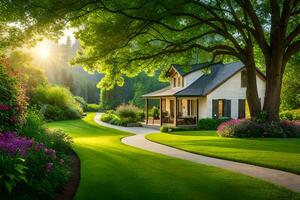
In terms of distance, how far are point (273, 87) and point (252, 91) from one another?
1.32 metres

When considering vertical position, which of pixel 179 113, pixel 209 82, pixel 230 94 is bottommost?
pixel 179 113

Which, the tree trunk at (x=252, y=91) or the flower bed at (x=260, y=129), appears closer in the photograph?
the flower bed at (x=260, y=129)

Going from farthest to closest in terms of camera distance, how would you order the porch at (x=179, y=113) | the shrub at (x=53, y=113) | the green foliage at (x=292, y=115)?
the shrub at (x=53, y=113) → the porch at (x=179, y=113) → the green foliage at (x=292, y=115)

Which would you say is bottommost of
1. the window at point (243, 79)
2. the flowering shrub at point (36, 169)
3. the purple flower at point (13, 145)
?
the flowering shrub at point (36, 169)

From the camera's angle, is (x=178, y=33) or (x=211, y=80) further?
(x=211, y=80)

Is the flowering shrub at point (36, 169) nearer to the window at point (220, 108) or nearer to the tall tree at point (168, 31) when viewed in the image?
the tall tree at point (168, 31)

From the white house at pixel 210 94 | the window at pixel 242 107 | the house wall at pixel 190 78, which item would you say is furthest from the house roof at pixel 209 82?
the window at pixel 242 107

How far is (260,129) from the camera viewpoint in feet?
69.9

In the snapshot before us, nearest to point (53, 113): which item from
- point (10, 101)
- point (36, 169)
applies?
point (10, 101)

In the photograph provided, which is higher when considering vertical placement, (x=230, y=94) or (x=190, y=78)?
(x=190, y=78)

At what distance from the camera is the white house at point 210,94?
3416cm

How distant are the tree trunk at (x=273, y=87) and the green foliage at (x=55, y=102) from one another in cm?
2342

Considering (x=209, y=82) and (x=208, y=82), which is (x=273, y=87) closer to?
(x=209, y=82)

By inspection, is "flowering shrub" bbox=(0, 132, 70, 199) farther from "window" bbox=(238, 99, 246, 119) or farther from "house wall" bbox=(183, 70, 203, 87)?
"window" bbox=(238, 99, 246, 119)
